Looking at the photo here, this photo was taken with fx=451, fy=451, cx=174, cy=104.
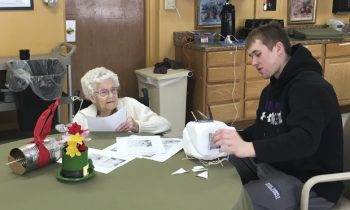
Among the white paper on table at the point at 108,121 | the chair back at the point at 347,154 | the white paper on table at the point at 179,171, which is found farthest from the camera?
the white paper on table at the point at 108,121

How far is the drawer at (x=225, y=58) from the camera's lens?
165 inches

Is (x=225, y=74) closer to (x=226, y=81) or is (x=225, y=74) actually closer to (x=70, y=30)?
(x=226, y=81)

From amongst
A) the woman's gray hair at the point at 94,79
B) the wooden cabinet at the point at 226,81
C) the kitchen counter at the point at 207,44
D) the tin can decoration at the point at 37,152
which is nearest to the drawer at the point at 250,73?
the wooden cabinet at the point at 226,81

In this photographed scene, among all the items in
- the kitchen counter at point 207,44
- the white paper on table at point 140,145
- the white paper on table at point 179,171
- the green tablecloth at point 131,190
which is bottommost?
the green tablecloth at point 131,190

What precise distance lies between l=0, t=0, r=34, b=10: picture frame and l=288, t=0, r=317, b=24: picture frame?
9.43ft

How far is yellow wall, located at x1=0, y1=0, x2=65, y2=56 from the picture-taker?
404cm

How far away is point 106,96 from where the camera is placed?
96.3 inches

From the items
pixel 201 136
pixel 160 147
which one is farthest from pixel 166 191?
pixel 160 147

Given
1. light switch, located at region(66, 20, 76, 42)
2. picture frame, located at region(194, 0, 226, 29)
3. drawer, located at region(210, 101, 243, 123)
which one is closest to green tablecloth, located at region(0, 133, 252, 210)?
drawer, located at region(210, 101, 243, 123)

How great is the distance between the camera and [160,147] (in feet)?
6.52

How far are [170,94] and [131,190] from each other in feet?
8.86

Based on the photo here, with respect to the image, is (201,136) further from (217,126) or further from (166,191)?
(166,191)

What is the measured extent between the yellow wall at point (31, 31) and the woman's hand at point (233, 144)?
2.92 meters

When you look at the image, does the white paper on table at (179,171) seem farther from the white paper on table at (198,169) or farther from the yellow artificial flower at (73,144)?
the yellow artificial flower at (73,144)
